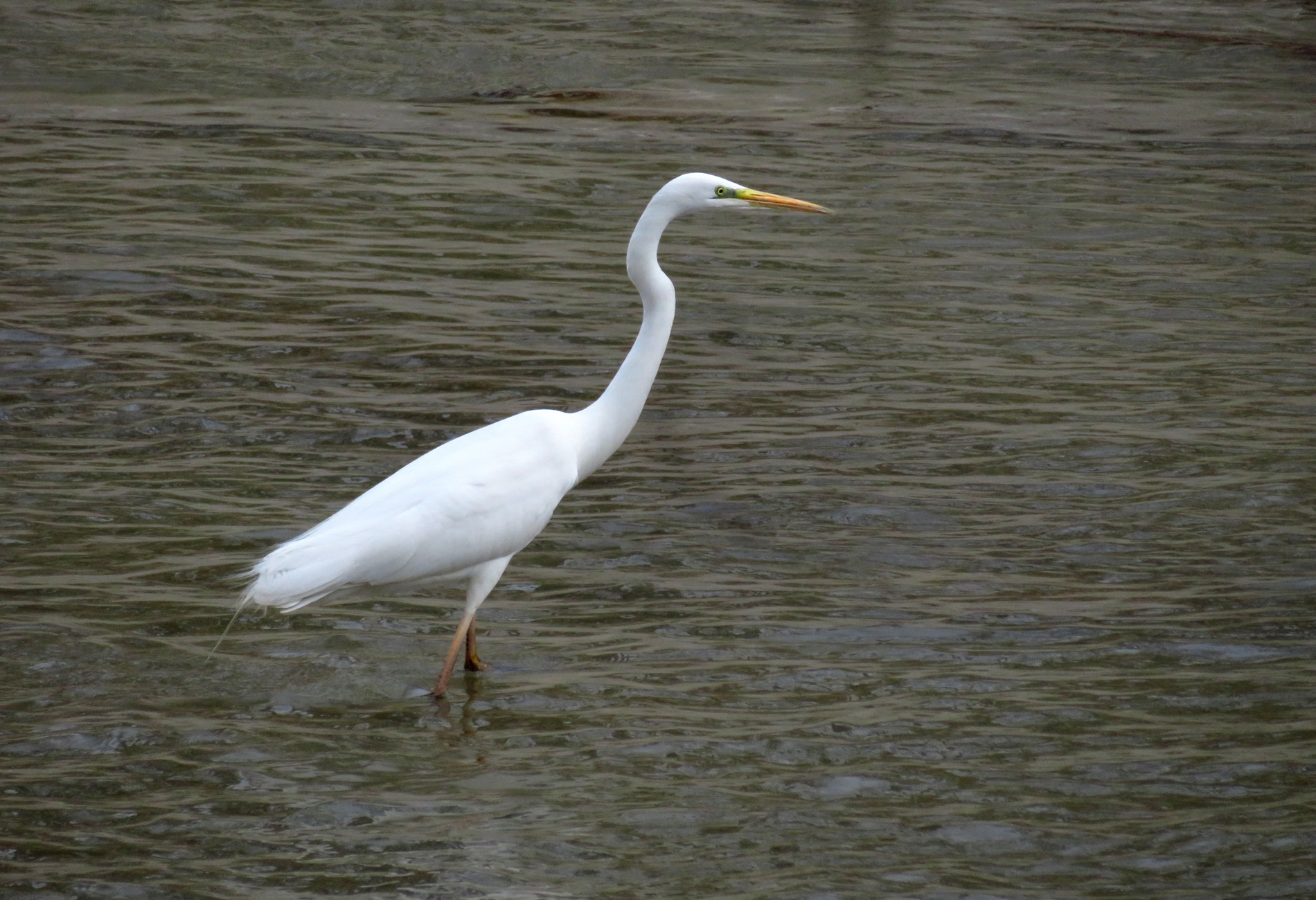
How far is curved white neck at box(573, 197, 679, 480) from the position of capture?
5.45 meters

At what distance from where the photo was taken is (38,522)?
598 centimetres

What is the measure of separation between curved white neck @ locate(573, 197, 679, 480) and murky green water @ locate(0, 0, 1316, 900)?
564 mm

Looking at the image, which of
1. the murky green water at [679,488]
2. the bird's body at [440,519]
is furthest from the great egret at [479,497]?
the murky green water at [679,488]

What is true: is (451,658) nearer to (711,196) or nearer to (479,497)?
(479,497)

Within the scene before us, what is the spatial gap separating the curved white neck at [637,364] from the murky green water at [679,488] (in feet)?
1.85

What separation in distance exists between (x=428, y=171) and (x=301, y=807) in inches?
317

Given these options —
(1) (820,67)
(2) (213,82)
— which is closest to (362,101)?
(2) (213,82)

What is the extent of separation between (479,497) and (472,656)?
50cm

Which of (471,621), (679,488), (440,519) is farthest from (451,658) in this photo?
(679,488)

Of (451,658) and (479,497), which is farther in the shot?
(479,497)

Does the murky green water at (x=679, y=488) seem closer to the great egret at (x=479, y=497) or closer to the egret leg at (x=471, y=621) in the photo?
the egret leg at (x=471, y=621)

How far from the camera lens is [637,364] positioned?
5512mm

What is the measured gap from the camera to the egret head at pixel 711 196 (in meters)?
5.44

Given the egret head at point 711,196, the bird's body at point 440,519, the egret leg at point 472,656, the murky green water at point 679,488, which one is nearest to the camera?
the murky green water at point 679,488
